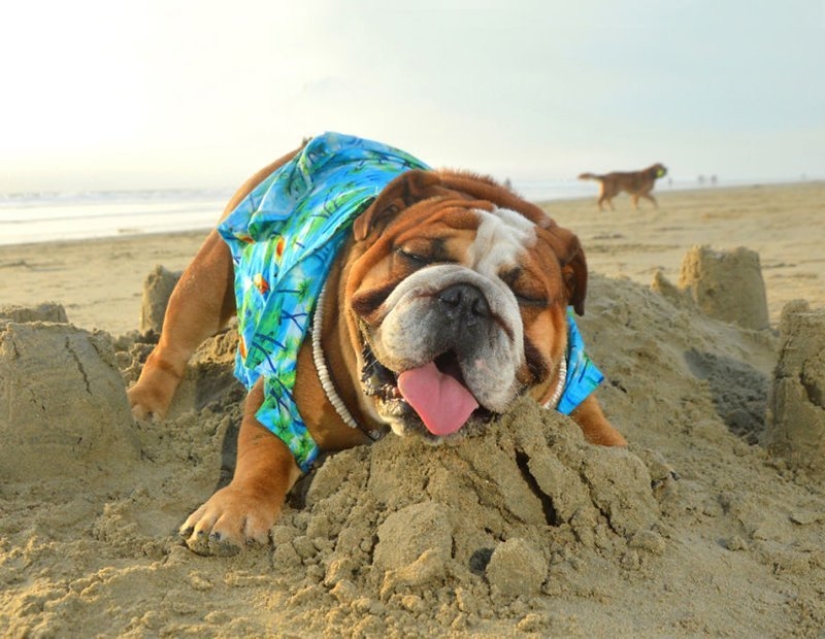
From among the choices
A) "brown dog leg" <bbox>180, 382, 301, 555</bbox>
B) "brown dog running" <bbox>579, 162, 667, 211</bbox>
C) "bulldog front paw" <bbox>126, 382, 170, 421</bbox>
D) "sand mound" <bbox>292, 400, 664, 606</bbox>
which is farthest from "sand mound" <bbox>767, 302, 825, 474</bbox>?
"brown dog running" <bbox>579, 162, 667, 211</bbox>

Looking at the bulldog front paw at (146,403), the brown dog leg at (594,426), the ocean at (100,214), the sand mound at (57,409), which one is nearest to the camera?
the sand mound at (57,409)

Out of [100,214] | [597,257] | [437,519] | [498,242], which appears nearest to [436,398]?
[437,519]

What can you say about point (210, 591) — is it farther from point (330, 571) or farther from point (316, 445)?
point (316, 445)

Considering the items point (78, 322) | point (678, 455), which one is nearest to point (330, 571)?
point (678, 455)

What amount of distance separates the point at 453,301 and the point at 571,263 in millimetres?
707

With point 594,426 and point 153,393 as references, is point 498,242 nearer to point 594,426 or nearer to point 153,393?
point 594,426

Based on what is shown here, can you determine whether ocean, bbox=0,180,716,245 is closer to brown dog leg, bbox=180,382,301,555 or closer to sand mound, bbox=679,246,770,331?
sand mound, bbox=679,246,770,331

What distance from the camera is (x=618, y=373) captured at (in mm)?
4328

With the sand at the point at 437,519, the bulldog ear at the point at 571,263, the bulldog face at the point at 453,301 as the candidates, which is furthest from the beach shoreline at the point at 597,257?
the bulldog face at the point at 453,301

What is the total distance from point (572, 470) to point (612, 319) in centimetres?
230

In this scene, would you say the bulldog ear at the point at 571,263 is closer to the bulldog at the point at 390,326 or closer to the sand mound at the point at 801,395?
the bulldog at the point at 390,326

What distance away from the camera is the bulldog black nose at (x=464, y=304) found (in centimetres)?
254

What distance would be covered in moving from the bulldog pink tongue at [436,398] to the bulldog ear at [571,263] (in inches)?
26.9

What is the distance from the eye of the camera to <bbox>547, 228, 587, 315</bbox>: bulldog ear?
3.04m
